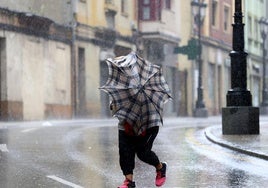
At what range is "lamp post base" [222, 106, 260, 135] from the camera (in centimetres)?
1653

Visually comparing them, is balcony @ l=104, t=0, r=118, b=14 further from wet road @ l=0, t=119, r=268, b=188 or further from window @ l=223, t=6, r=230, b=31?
wet road @ l=0, t=119, r=268, b=188

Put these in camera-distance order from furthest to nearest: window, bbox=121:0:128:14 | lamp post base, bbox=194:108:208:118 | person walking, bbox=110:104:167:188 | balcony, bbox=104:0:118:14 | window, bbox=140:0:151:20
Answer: window, bbox=140:0:151:20 → lamp post base, bbox=194:108:208:118 → window, bbox=121:0:128:14 → balcony, bbox=104:0:118:14 → person walking, bbox=110:104:167:188

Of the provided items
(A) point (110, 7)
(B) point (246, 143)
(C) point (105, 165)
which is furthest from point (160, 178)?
(A) point (110, 7)

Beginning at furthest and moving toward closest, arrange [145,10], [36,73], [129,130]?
1. [145,10]
2. [36,73]
3. [129,130]

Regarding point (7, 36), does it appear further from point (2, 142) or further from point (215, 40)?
point (215, 40)

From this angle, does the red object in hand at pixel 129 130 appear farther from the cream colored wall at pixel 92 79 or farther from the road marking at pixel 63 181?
the cream colored wall at pixel 92 79

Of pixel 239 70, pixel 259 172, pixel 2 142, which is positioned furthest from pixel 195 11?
pixel 259 172

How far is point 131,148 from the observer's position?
7793mm

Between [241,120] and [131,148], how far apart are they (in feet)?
29.9

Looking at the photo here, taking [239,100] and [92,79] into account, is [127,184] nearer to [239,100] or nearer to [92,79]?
[239,100]

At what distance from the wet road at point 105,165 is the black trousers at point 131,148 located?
64 centimetres

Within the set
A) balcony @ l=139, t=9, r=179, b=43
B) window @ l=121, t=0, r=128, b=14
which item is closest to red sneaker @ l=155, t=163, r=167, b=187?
window @ l=121, t=0, r=128, b=14

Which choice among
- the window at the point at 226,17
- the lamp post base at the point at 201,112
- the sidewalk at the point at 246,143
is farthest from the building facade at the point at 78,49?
the sidewalk at the point at 246,143

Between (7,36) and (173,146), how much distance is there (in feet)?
55.5
